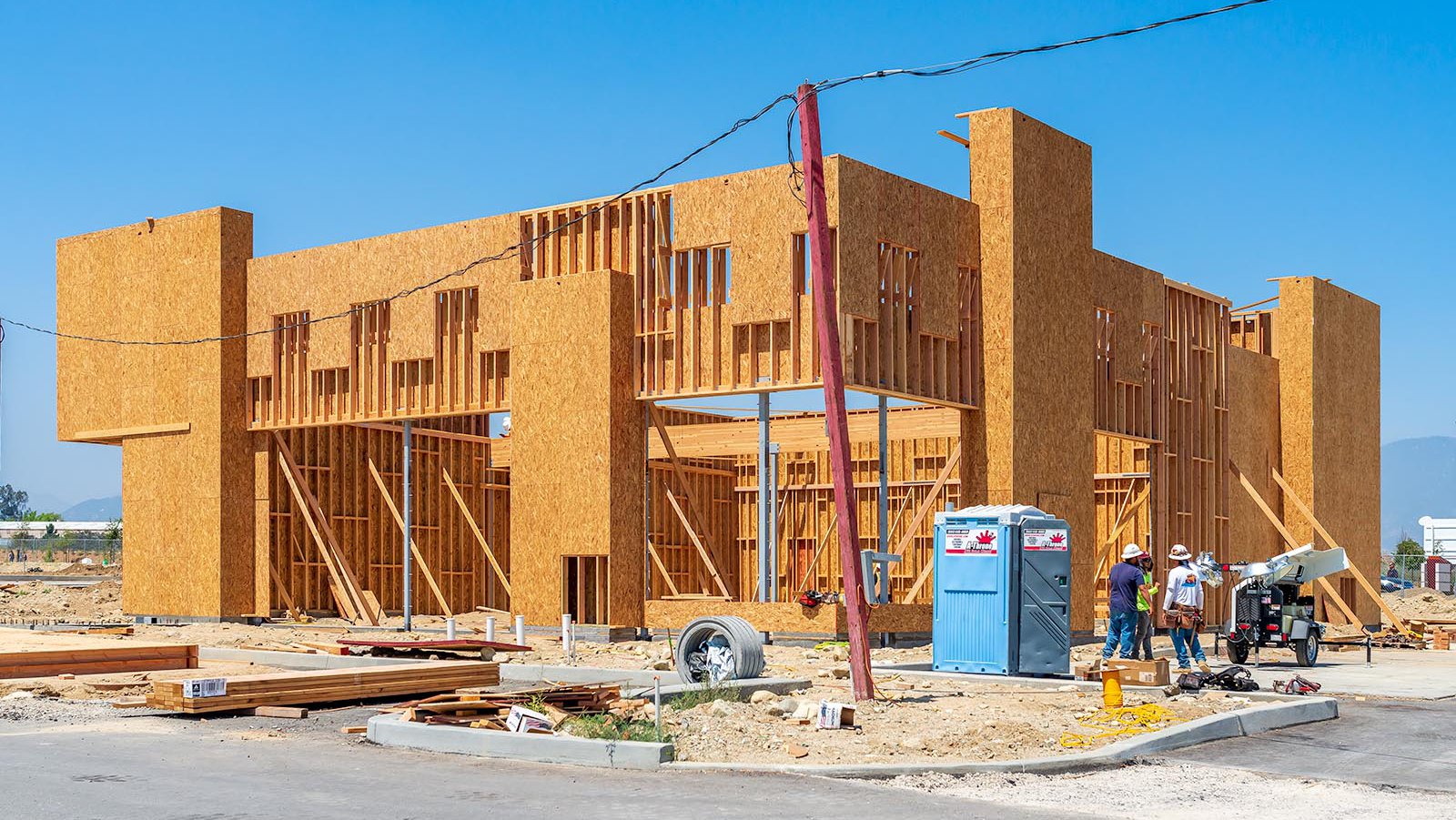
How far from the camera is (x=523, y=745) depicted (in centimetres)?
1278

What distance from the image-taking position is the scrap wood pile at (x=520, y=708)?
1348 cm

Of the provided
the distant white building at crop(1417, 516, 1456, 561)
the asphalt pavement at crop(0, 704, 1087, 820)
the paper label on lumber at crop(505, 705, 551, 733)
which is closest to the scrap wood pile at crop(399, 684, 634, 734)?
the paper label on lumber at crop(505, 705, 551, 733)

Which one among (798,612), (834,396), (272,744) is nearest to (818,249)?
(834,396)

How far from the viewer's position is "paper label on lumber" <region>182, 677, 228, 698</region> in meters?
15.8

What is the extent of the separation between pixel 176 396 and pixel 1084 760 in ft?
86.8

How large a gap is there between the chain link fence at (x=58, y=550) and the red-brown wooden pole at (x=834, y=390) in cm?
8212

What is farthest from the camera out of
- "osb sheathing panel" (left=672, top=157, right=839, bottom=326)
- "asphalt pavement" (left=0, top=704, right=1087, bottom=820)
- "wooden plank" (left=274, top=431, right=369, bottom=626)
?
"wooden plank" (left=274, top=431, right=369, bottom=626)

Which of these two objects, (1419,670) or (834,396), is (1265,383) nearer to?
(1419,670)

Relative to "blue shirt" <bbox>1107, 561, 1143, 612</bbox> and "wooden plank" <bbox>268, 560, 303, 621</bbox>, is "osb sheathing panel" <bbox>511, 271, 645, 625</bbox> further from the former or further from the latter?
"blue shirt" <bbox>1107, 561, 1143, 612</bbox>

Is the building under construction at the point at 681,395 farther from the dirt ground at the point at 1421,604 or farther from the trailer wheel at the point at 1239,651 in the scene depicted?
the dirt ground at the point at 1421,604

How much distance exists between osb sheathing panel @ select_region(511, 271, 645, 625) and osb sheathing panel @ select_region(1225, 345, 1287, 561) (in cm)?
1478

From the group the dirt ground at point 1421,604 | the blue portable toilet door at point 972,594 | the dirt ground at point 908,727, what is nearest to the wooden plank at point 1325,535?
the dirt ground at point 1421,604

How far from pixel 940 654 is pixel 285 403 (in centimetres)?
1799

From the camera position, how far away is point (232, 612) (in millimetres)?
33188
